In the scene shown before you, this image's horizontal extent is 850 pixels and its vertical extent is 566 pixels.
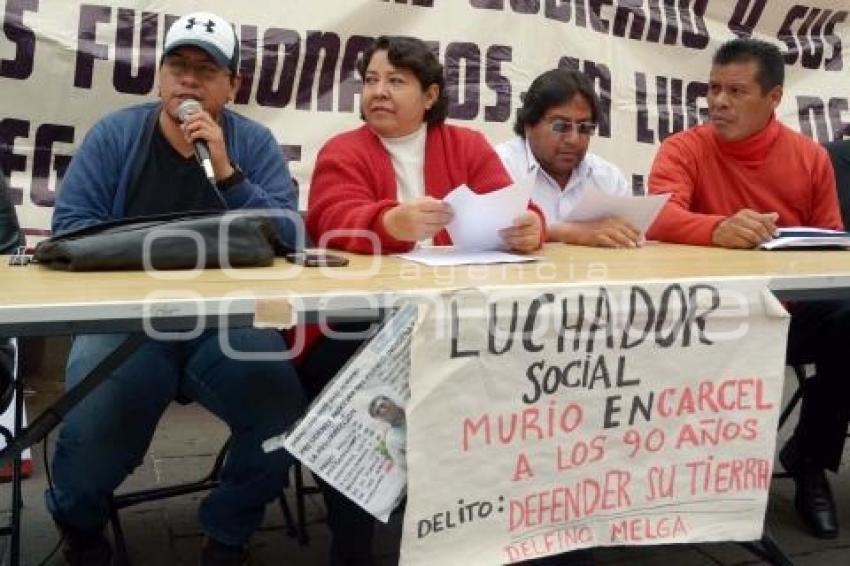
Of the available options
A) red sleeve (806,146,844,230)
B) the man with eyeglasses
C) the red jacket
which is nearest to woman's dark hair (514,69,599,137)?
the man with eyeglasses

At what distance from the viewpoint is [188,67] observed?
2135 mm

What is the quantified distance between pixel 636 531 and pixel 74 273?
1.17 metres

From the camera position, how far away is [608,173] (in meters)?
3.13

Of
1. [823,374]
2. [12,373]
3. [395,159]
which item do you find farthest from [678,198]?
[12,373]

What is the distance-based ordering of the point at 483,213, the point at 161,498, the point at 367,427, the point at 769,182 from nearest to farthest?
1. the point at 367,427
2. the point at 483,213
3. the point at 161,498
4. the point at 769,182

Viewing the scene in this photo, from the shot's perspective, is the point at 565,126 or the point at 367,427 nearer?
the point at 367,427

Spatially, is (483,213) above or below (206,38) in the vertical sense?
below

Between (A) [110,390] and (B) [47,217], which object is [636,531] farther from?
(B) [47,217]

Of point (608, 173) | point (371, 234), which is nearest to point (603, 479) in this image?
point (371, 234)

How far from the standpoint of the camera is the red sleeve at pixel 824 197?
2.85m

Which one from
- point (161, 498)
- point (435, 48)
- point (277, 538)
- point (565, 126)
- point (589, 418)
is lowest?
point (277, 538)

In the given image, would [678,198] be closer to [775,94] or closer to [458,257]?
[775,94]

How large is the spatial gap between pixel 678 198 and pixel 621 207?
1.72 ft

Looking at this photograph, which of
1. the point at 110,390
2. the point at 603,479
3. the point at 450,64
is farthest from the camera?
the point at 450,64
